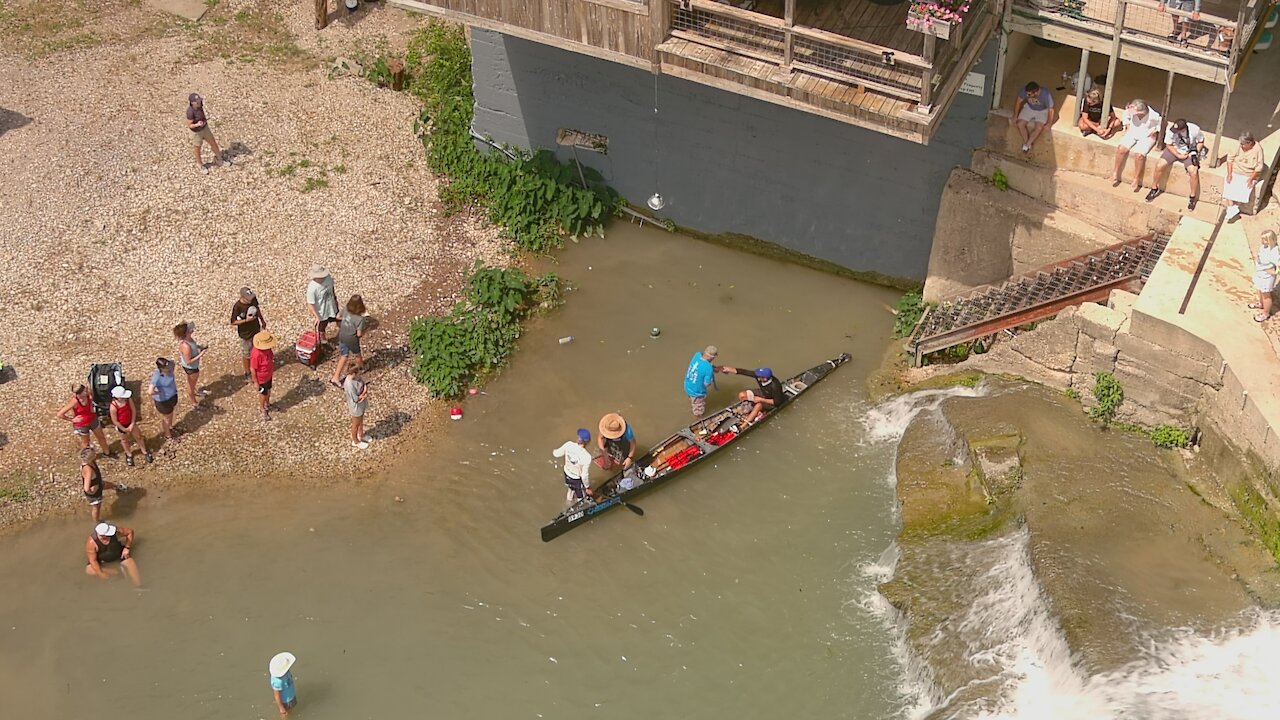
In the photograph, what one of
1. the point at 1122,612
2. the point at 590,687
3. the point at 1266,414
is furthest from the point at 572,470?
the point at 1266,414

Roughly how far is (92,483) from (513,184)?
8989 mm

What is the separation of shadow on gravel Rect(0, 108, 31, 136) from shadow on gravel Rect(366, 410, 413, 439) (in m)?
10.4

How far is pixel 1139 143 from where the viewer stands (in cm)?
1973

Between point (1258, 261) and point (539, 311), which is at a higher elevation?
point (1258, 261)

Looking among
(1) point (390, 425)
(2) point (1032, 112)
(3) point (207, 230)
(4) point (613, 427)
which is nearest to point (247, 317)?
(1) point (390, 425)

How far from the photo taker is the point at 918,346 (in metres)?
21.1

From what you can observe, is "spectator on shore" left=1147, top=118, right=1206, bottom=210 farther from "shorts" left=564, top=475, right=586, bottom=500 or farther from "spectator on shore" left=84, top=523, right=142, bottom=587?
"spectator on shore" left=84, top=523, right=142, bottom=587

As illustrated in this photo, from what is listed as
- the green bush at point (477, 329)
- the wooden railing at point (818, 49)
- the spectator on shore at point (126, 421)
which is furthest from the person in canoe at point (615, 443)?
the spectator on shore at point (126, 421)

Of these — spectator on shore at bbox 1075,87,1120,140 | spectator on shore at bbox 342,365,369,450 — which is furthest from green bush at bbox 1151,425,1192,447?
spectator on shore at bbox 342,365,369,450

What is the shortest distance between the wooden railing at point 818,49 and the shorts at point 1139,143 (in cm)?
283

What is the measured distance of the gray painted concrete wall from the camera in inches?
853

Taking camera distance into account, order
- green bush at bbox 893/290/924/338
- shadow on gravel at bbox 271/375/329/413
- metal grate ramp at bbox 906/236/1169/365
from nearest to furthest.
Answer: metal grate ramp at bbox 906/236/1169/365, shadow on gravel at bbox 271/375/329/413, green bush at bbox 893/290/924/338

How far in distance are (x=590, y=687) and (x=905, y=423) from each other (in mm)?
6343

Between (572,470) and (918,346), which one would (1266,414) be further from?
(572,470)
